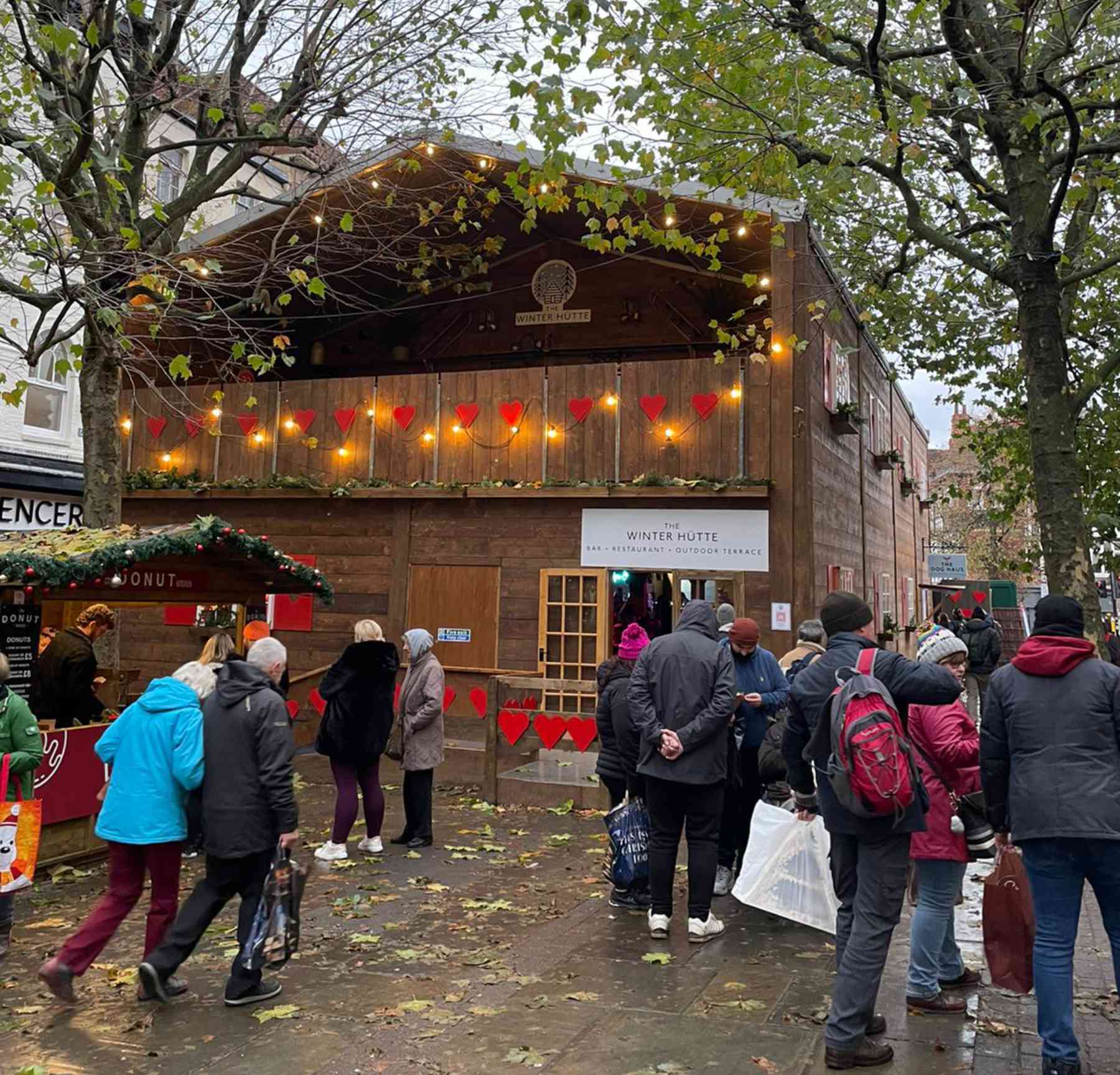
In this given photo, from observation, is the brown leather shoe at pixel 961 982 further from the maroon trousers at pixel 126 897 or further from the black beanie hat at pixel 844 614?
the maroon trousers at pixel 126 897

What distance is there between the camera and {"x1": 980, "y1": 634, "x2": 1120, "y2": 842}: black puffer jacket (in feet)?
12.2

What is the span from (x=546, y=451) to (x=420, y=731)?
565 cm

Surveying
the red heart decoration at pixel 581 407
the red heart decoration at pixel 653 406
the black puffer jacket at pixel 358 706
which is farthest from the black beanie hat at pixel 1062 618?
the red heart decoration at pixel 581 407

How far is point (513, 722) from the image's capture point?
10.0 meters

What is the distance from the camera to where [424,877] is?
23.2 ft

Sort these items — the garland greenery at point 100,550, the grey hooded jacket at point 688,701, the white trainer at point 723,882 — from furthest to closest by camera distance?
the garland greenery at point 100,550
the white trainer at point 723,882
the grey hooded jacket at point 688,701

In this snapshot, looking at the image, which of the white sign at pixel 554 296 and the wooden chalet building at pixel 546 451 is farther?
the white sign at pixel 554 296

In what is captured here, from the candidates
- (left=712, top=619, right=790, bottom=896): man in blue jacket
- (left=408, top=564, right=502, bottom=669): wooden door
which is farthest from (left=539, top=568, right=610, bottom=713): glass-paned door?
(left=712, top=619, right=790, bottom=896): man in blue jacket

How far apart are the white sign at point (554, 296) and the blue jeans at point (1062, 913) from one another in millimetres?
12445

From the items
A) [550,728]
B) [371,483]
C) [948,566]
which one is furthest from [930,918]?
[948,566]

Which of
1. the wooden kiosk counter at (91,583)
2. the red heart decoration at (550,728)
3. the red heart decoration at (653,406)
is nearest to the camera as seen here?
the wooden kiosk counter at (91,583)

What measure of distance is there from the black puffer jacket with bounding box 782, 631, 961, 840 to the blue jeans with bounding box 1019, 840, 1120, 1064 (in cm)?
51

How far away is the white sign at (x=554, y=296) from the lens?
1525 cm

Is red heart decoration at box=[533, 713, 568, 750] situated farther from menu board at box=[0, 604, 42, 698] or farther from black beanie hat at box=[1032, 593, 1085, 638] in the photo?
black beanie hat at box=[1032, 593, 1085, 638]
